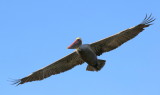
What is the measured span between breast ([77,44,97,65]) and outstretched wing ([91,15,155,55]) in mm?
681

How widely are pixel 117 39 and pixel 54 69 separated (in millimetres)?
3142

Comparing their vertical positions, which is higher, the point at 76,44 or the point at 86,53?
the point at 76,44

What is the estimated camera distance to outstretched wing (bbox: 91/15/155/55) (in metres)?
23.2

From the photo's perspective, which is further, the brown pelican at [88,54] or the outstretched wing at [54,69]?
the outstretched wing at [54,69]

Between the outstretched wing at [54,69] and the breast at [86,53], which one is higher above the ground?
the outstretched wing at [54,69]

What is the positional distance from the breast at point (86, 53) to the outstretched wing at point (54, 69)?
1345 millimetres

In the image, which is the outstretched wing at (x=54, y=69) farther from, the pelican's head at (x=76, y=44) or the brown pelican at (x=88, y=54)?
the pelican's head at (x=76, y=44)

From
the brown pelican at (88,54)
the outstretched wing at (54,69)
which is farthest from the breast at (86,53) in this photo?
the outstretched wing at (54,69)

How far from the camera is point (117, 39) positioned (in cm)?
2350

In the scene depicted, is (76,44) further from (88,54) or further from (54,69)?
(54,69)

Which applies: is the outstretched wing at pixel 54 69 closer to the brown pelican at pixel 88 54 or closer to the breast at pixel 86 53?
the brown pelican at pixel 88 54

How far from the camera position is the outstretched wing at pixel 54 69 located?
24.0 meters

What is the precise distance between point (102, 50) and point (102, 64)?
25.0 inches

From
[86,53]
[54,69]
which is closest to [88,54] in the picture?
[86,53]
